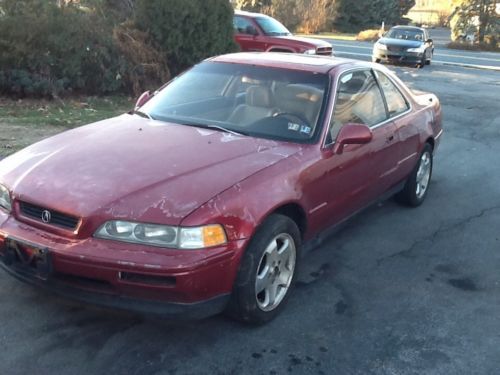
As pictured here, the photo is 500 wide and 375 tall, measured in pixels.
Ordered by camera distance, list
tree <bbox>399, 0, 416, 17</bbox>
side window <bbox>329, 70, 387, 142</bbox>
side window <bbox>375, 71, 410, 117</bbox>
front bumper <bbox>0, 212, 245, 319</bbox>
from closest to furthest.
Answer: front bumper <bbox>0, 212, 245, 319</bbox> → side window <bbox>329, 70, 387, 142</bbox> → side window <bbox>375, 71, 410, 117</bbox> → tree <bbox>399, 0, 416, 17</bbox>

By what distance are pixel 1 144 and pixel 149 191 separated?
469cm

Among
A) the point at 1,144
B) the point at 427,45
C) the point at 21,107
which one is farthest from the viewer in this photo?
the point at 427,45

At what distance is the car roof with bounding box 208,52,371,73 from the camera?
186 inches

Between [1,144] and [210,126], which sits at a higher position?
[210,126]

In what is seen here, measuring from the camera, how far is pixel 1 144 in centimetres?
728

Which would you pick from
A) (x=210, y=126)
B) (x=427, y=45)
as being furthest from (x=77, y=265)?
(x=427, y=45)

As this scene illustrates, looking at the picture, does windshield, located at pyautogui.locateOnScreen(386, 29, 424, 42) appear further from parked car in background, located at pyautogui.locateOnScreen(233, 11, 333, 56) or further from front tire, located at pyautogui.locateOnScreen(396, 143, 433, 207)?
front tire, located at pyautogui.locateOnScreen(396, 143, 433, 207)

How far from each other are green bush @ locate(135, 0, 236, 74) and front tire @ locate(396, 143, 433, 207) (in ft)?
23.2

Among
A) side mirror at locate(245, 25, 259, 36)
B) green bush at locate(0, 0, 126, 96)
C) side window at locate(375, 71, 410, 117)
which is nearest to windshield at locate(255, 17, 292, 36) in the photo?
side mirror at locate(245, 25, 259, 36)

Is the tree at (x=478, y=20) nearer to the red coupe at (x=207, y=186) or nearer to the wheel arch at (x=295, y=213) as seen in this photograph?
the red coupe at (x=207, y=186)

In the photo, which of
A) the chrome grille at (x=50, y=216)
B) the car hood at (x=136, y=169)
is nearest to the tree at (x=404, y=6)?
the car hood at (x=136, y=169)

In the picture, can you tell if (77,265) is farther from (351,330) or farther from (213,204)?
(351,330)

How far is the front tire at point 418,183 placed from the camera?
5.96 metres

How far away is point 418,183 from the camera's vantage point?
613 cm
